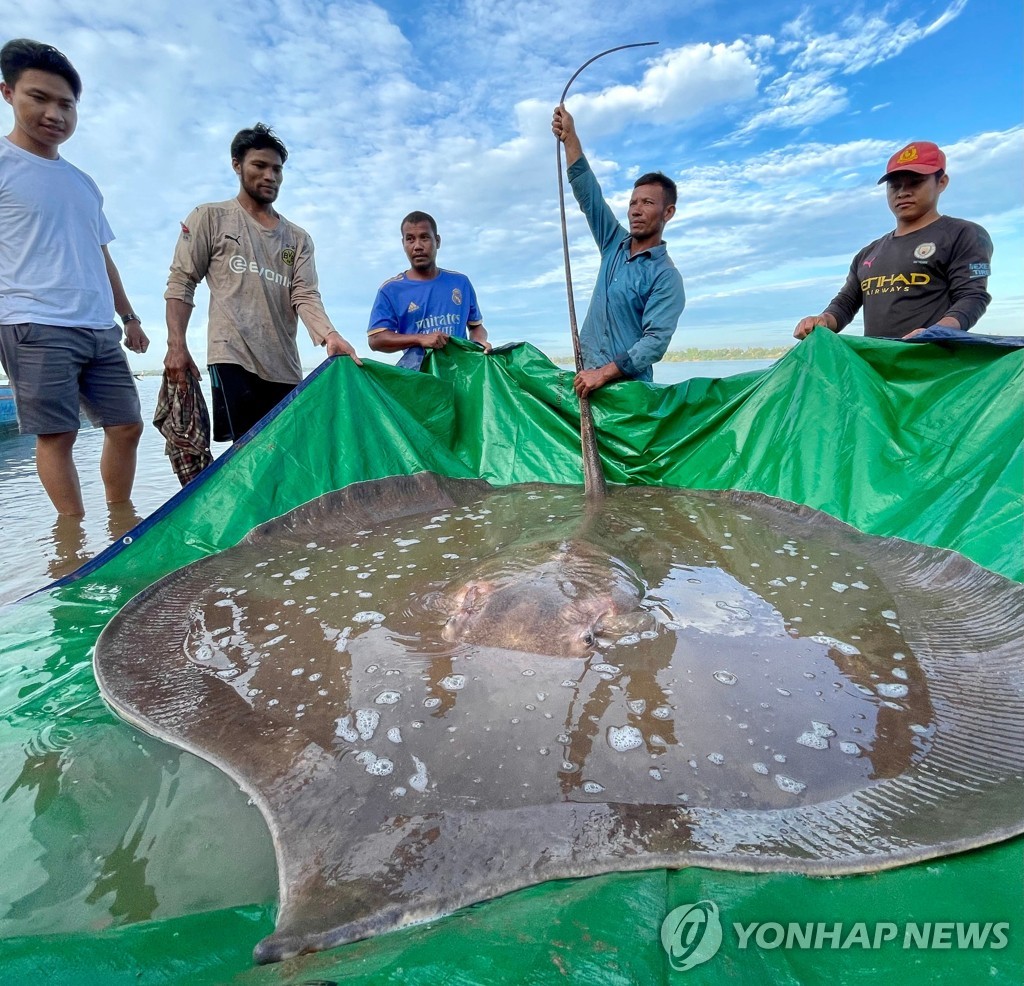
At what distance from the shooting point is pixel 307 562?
8.11 ft

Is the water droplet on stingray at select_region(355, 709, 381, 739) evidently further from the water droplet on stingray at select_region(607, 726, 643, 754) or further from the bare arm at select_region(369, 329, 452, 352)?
the bare arm at select_region(369, 329, 452, 352)

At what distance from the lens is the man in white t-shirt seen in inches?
128

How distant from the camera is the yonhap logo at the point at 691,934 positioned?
3.04 ft

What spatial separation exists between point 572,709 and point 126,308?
4.39m

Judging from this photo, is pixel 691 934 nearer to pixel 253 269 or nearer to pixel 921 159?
pixel 253 269

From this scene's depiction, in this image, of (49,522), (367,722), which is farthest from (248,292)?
(367,722)

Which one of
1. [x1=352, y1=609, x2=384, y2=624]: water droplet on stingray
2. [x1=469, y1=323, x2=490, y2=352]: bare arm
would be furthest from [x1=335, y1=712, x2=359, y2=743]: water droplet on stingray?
[x1=469, y1=323, x2=490, y2=352]: bare arm

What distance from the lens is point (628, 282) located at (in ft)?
15.0

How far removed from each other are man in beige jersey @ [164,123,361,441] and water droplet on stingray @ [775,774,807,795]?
335cm

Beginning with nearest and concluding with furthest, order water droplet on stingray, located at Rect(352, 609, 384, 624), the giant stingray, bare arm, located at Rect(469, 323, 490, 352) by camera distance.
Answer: the giant stingray < water droplet on stingray, located at Rect(352, 609, 384, 624) < bare arm, located at Rect(469, 323, 490, 352)

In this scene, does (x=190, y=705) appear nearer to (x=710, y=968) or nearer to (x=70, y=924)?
(x=70, y=924)

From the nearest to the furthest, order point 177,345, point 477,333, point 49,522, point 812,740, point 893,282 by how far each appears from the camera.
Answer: point 812,740 < point 177,345 < point 893,282 < point 49,522 < point 477,333

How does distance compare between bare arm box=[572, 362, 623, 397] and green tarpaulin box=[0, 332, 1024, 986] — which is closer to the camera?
green tarpaulin box=[0, 332, 1024, 986]

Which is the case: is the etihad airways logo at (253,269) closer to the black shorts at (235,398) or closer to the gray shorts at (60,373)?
the black shorts at (235,398)
